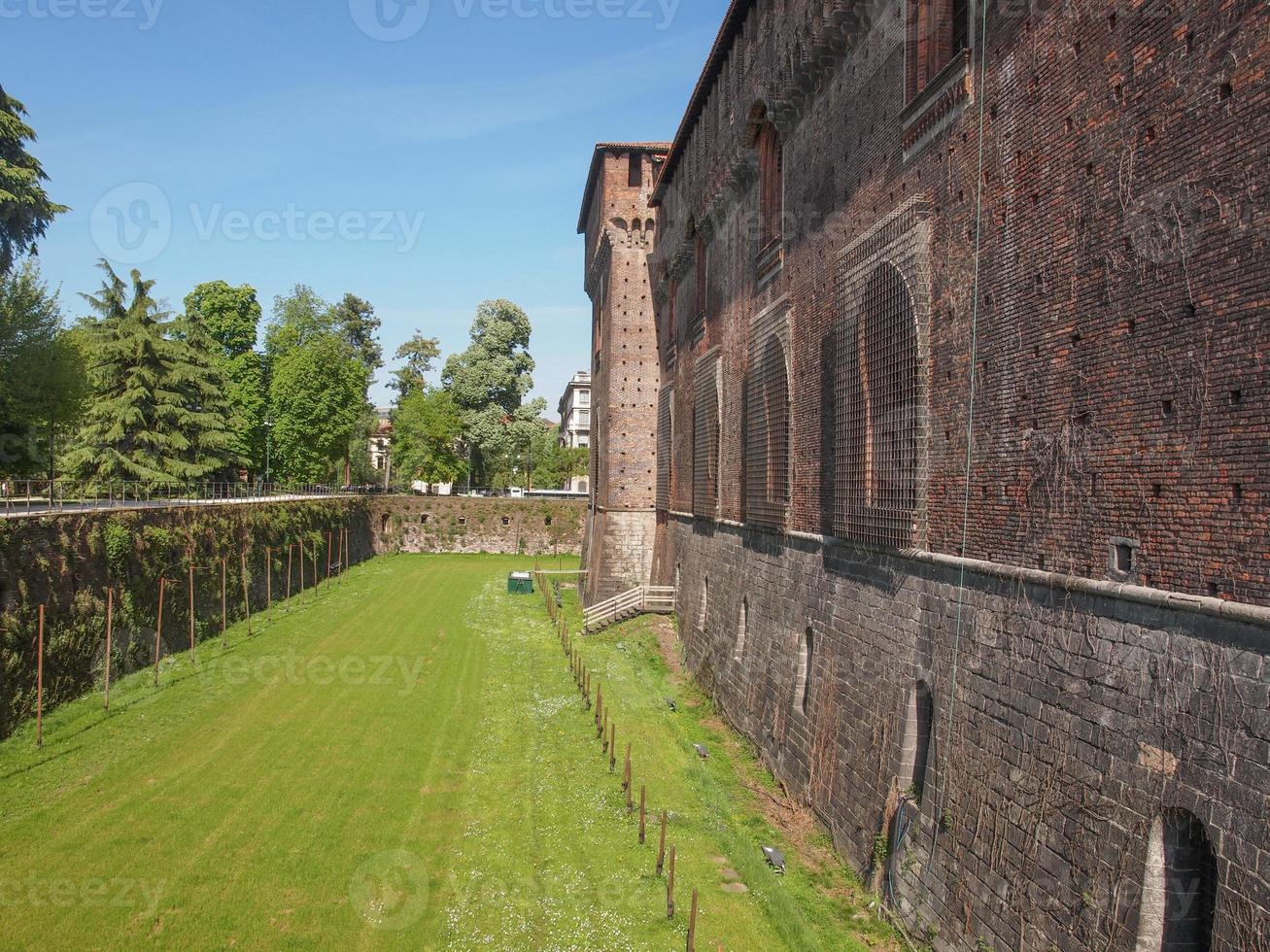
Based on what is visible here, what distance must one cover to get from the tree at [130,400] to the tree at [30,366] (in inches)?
416

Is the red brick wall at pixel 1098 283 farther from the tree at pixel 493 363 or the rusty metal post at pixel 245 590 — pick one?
the tree at pixel 493 363

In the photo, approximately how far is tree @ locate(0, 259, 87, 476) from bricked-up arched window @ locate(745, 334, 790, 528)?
2121 centimetres

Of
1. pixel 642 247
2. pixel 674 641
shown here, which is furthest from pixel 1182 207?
pixel 642 247

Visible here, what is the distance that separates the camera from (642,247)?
35.0 m

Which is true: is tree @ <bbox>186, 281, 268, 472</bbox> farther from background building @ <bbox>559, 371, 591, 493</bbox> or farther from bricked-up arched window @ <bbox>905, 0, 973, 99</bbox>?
background building @ <bbox>559, 371, 591, 493</bbox>

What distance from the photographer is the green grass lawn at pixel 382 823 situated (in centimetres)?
1031

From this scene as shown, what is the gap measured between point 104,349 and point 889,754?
3903cm

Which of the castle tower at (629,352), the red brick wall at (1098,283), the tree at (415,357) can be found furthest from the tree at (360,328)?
the red brick wall at (1098,283)

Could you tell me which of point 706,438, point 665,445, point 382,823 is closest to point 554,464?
point 665,445

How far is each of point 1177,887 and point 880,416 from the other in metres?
6.95

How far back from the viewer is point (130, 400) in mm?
39125

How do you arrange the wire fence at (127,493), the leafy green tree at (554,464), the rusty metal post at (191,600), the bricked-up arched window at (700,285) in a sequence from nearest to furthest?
1. the rusty metal post at (191,600)
2. the bricked-up arched window at (700,285)
3. the wire fence at (127,493)
4. the leafy green tree at (554,464)

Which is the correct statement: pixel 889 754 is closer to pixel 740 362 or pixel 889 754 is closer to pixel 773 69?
pixel 740 362

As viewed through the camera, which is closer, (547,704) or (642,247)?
(547,704)
